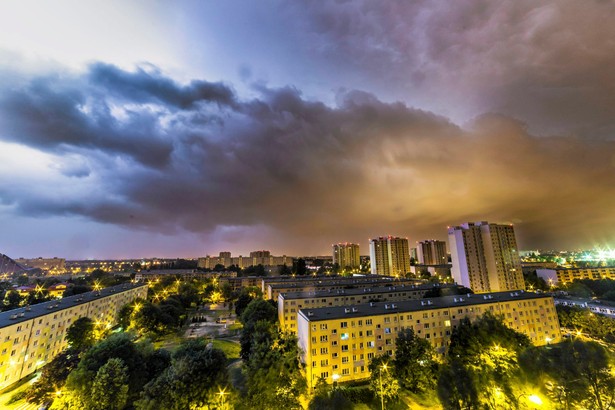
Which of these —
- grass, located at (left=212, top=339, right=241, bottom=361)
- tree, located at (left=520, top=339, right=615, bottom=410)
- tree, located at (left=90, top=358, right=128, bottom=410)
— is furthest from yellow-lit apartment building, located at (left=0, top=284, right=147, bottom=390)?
tree, located at (left=520, top=339, right=615, bottom=410)

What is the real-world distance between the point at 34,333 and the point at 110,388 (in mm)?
32917

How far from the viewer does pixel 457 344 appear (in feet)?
149

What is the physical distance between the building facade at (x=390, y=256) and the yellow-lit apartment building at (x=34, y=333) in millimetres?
154117

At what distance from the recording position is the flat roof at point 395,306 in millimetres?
Answer: 46344

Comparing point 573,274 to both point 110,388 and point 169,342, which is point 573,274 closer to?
point 169,342

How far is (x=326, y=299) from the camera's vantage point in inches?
2731

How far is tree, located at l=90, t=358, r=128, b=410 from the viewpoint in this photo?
32.0 meters

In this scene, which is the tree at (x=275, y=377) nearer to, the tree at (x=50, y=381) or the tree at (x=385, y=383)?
the tree at (x=385, y=383)

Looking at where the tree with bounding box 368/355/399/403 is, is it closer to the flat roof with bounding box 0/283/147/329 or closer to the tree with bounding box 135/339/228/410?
the tree with bounding box 135/339/228/410

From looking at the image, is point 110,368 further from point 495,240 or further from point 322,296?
point 495,240

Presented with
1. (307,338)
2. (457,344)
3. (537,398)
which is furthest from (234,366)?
(537,398)

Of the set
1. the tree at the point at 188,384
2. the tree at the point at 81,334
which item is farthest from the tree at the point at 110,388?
the tree at the point at 81,334

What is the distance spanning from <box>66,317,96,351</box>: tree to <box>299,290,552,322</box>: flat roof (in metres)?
47.9

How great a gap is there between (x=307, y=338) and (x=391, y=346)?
15.6 metres
